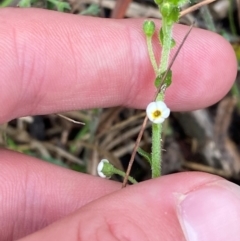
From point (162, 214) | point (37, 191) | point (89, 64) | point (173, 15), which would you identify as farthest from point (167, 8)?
point (37, 191)

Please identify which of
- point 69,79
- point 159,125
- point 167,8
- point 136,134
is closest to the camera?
point 167,8

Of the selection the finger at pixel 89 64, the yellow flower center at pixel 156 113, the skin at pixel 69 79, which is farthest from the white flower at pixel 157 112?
the skin at pixel 69 79

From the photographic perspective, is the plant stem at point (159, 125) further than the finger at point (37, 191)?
No

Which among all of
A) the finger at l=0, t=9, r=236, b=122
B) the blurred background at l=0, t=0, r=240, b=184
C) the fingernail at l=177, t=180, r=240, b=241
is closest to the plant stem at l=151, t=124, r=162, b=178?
the fingernail at l=177, t=180, r=240, b=241

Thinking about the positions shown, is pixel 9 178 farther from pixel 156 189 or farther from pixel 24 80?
pixel 156 189

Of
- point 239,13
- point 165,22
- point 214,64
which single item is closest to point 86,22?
point 214,64

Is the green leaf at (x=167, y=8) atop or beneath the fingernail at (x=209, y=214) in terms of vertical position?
atop

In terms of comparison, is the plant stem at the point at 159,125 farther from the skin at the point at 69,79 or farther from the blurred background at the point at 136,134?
the blurred background at the point at 136,134

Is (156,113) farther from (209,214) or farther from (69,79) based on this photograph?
Answer: (69,79)
